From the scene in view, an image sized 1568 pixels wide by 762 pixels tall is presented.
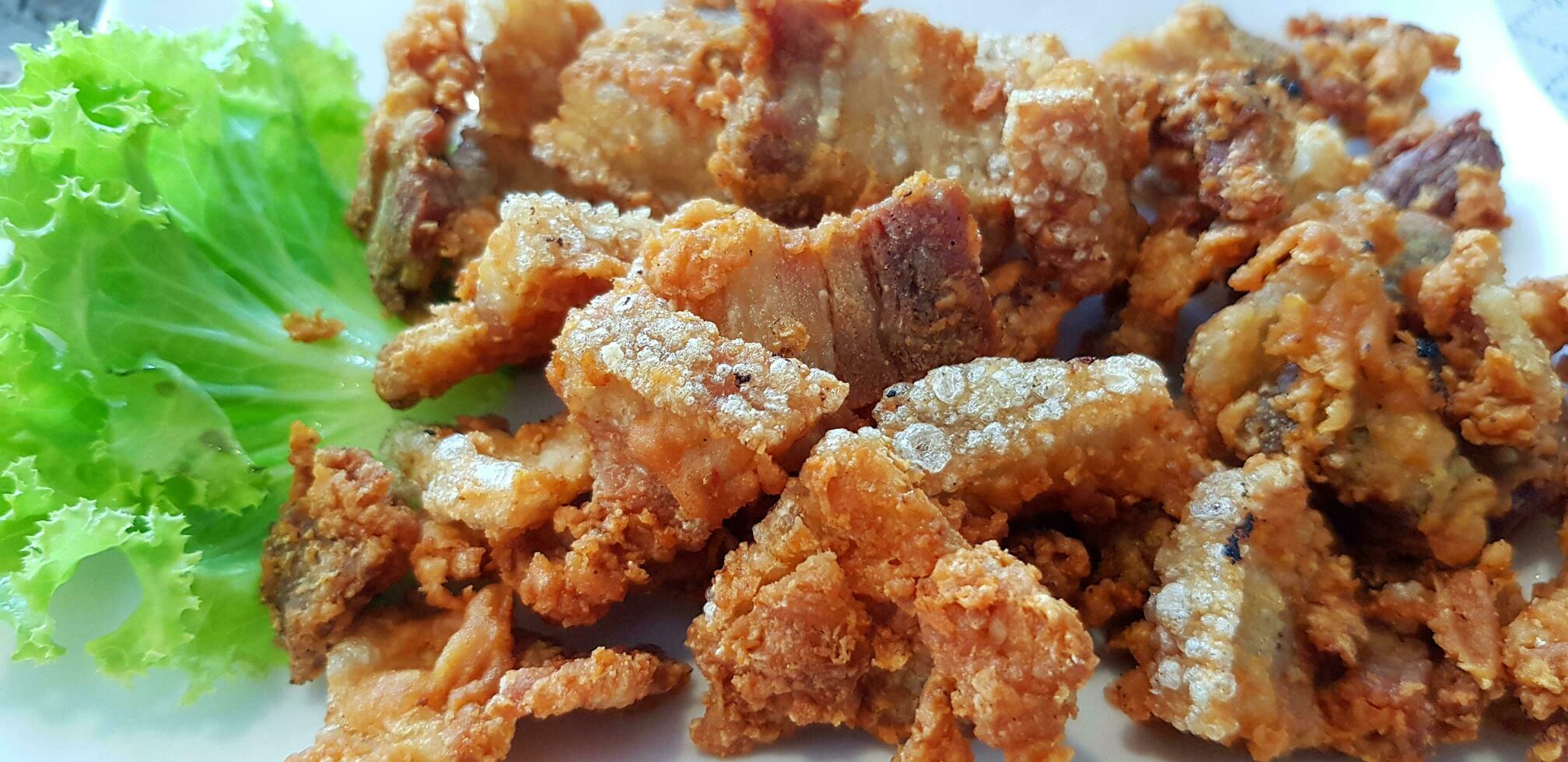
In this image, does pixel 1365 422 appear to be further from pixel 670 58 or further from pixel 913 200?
pixel 670 58

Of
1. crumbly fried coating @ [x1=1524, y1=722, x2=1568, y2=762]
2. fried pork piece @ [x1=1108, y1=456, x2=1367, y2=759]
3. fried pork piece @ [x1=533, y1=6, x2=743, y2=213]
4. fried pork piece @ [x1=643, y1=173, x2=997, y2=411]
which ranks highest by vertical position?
fried pork piece @ [x1=533, y1=6, x2=743, y2=213]

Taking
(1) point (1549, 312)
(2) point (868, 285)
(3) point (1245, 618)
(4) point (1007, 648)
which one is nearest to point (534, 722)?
(4) point (1007, 648)

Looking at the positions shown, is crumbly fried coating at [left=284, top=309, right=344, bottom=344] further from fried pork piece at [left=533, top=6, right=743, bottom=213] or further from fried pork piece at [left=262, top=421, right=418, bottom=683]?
fried pork piece at [left=533, top=6, right=743, bottom=213]

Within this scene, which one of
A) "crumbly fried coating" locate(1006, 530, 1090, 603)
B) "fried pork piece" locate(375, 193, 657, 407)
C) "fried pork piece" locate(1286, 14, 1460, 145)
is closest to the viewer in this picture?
"crumbly fried coating" locate(1006, 530, 1090, 603)

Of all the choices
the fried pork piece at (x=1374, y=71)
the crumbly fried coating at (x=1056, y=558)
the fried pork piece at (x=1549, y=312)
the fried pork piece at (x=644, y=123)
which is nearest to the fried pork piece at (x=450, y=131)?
the fried pork piece at (x=644, y=123)

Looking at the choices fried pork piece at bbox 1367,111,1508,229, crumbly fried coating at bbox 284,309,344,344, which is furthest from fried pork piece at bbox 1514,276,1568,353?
crumbly fried coating at bbox 284,309,344,344

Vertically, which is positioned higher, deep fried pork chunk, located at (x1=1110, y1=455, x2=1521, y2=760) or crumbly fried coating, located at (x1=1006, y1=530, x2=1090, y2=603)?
crumbly fried coating, located at (x1=1006, y1=530, x2=1090, y2=603)
